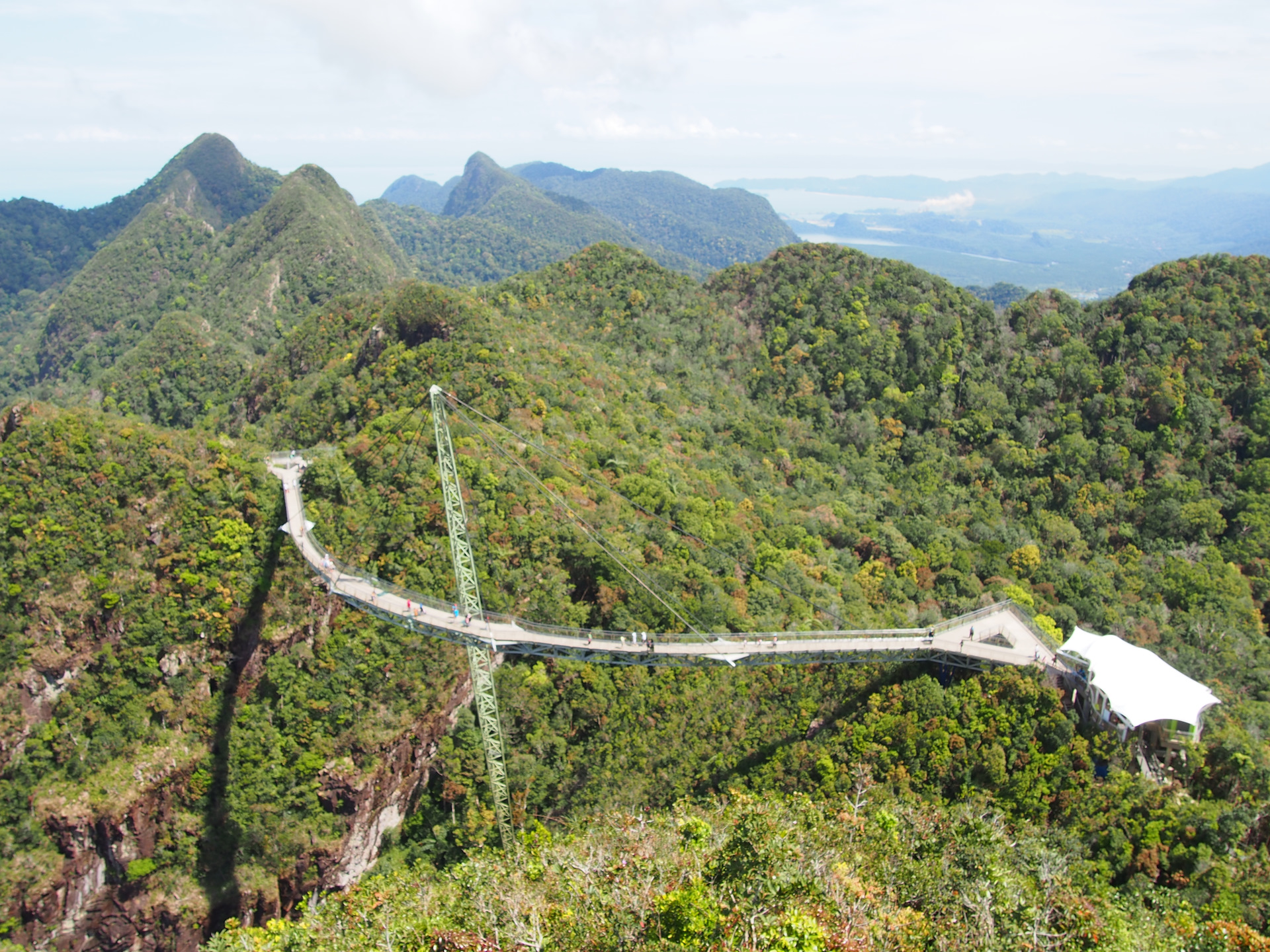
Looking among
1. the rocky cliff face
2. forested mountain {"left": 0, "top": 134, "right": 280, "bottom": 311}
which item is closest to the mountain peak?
forested mountain {"left": 0, "top": 134, "right": 280, "bottom": 311}

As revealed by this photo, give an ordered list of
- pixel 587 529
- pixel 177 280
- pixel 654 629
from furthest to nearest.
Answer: pixel 177 280
pixel 587 529
pixel 654 629

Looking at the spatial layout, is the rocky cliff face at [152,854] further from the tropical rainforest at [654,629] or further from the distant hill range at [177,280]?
the distant hill range at [177,280]

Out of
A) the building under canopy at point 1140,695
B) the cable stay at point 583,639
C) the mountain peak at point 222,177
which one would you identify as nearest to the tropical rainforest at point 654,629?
the building under canopy at point 1140,695

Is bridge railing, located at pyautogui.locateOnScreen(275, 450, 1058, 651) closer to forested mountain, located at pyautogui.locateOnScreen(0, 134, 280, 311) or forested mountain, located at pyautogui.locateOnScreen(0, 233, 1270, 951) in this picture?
forested mountain, located at pyautogui.locateOnScreen(0, 233, 1270, 951)

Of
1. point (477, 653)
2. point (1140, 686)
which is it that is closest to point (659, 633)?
point (477, 653)

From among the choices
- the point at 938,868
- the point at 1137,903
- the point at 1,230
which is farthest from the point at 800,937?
the point at 1,230

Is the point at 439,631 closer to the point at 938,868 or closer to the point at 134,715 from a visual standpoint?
the point at 134,715

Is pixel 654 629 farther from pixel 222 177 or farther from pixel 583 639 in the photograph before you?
pixel 222 177
